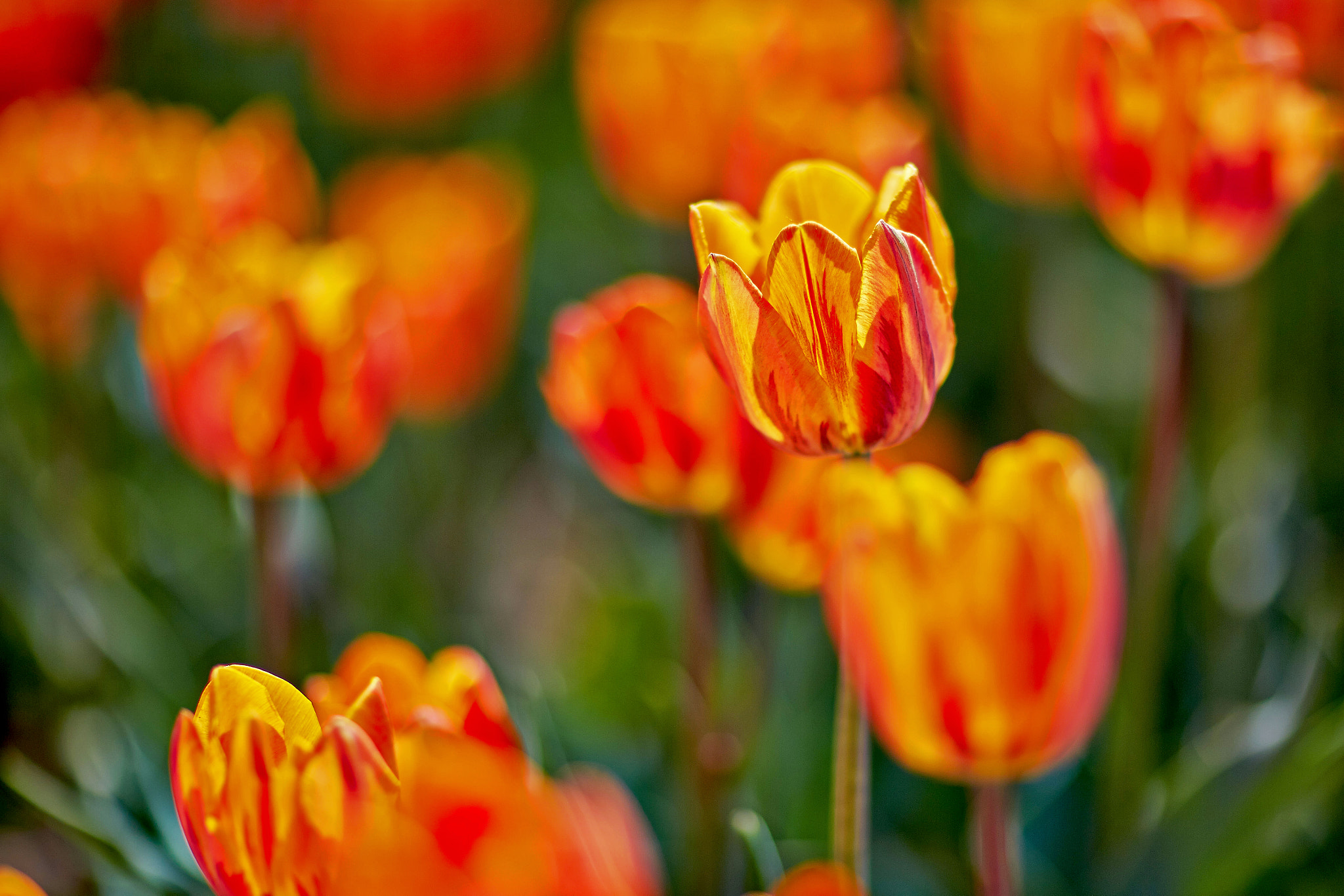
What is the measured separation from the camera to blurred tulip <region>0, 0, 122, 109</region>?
141cm

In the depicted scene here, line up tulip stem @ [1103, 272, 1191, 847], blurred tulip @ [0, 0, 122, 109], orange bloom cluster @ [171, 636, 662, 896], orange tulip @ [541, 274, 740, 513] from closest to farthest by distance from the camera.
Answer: orange bloom cluster @ [171, 636, 662, 896] < orange tulip @ [541, 274, 740, 513] < tulip stem @ [1103, 272, 1191, 847] < blurred tulip @ [0, 0, 122, 109]

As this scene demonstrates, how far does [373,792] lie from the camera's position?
34cm

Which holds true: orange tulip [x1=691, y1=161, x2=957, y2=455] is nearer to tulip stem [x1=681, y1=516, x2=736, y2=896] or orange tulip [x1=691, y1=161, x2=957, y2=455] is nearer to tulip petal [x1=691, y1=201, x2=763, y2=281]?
tulip petal [x1=691, y1=201, x2=763, y2=281]

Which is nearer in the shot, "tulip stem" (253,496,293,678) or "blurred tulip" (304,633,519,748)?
"blurred tulip" (304,633,519,748)

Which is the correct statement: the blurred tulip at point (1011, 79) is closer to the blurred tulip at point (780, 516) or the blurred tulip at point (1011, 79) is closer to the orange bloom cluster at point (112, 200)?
the blurred tulip at point (780, 516)

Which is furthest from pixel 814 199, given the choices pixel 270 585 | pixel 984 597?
pixel 270 585

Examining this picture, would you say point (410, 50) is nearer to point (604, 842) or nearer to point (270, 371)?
point (270, 371)

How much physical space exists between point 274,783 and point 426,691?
7cm

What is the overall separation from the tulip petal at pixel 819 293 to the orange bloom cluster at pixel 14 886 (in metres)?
0.29

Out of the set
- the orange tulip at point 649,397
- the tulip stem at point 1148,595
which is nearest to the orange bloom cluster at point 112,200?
the orange tulip at point 649,397

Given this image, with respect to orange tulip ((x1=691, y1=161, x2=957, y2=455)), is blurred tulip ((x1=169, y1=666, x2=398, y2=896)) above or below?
below

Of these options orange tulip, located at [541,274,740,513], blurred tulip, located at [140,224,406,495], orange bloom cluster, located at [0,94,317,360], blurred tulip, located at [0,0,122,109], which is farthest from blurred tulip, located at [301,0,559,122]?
orange tulip, located at [541,274,740,513]

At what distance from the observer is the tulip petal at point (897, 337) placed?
1.23 feet

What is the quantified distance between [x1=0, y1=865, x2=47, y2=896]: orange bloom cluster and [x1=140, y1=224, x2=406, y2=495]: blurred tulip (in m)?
0.28
